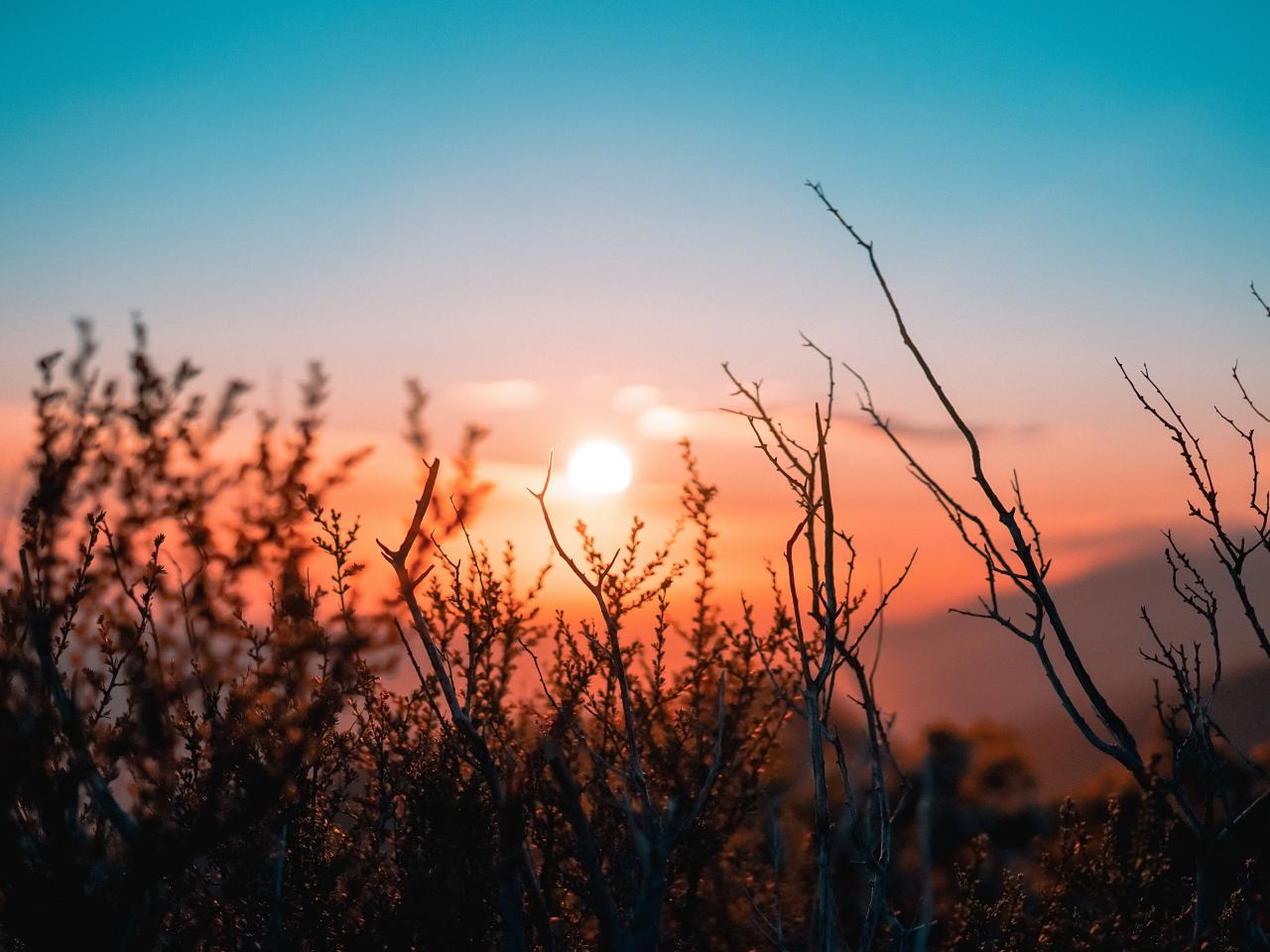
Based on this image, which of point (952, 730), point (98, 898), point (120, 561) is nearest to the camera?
point (98, 898)

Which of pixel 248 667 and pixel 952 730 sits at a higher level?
pixel 248 667

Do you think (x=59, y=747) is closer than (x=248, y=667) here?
Yes

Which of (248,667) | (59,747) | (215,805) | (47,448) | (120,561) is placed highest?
(47,448)

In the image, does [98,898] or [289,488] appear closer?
[98,898]

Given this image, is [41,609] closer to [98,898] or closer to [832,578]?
[98,898]

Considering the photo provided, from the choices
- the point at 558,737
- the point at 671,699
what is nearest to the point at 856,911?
the point at 671,699

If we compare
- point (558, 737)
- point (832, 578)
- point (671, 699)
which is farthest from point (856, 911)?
point (832, 578)

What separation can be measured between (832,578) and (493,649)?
401cm

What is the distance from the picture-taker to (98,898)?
324 centimetres

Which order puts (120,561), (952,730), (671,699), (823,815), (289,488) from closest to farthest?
(823,815)
(120,561)
(289,488)
(671,699)
(952,730)

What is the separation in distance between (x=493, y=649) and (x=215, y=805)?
341 cm

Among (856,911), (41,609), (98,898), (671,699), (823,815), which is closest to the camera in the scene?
(823,815)

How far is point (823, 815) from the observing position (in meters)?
3.04

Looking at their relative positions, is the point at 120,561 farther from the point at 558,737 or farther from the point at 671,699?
the point at 671,699
